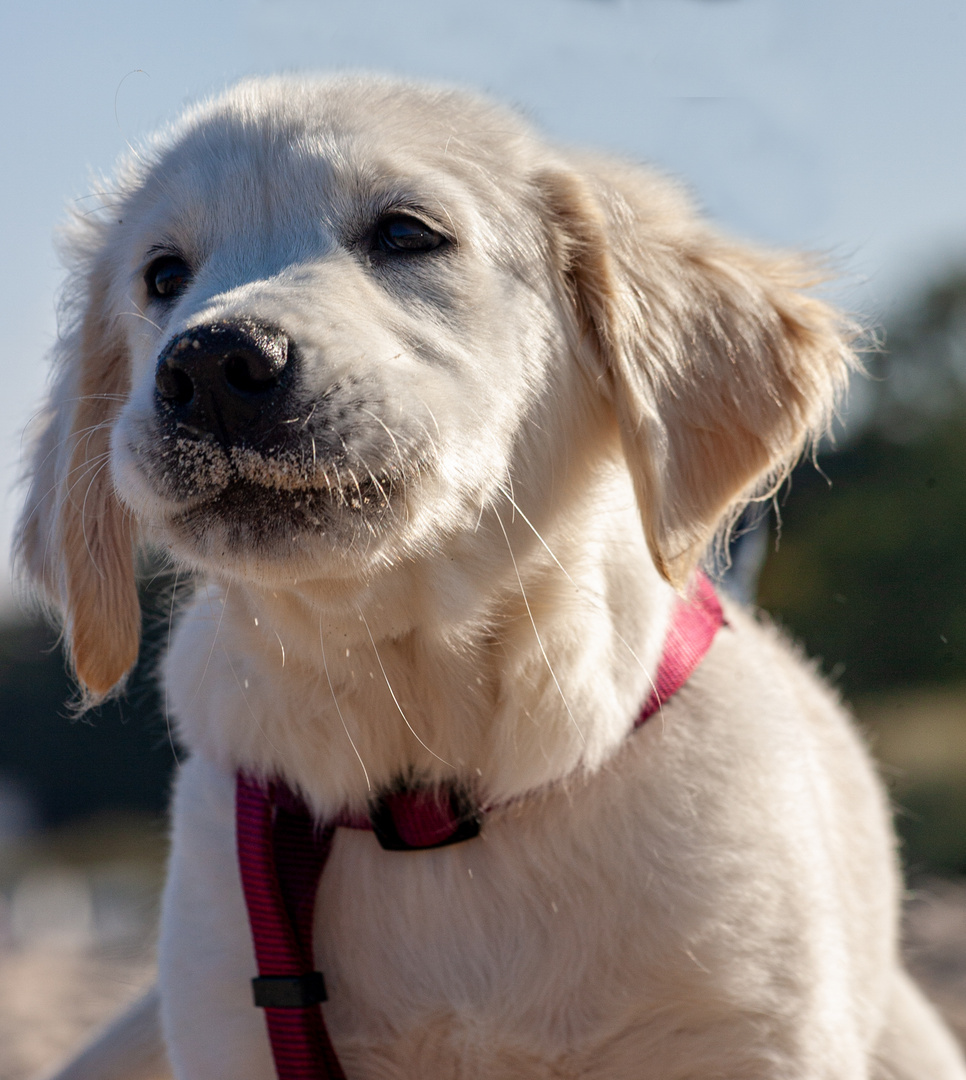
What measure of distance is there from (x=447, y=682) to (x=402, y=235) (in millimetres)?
928

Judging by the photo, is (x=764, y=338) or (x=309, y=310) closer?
(x=309, y=310)

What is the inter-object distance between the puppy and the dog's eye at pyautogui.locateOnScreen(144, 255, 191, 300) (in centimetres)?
1

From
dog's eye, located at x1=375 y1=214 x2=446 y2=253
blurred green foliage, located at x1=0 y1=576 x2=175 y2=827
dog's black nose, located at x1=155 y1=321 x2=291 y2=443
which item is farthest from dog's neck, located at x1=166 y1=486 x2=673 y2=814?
blurred green foliage, located at x1=0 y1=576 x2=175 y2=827

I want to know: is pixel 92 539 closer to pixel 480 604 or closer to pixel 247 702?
pixel 247 702

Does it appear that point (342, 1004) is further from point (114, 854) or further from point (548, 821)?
point (114, 854)

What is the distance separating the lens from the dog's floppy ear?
2758mm

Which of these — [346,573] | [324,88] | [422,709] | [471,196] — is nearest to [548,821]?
[422,709]

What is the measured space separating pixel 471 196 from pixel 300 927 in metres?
1.56

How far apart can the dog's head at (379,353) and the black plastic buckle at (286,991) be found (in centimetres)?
78

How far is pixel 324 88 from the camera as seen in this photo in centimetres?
257

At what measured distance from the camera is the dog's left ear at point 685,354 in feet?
8.11

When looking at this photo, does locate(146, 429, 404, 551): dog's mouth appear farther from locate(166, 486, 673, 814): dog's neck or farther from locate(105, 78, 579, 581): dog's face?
locate(166, 486, 673, 814): dog's neck

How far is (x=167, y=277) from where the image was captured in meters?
2.58

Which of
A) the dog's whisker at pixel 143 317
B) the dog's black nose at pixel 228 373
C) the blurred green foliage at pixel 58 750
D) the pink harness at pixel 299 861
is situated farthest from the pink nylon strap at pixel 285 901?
the blurred green foliage at pixel 58 750
